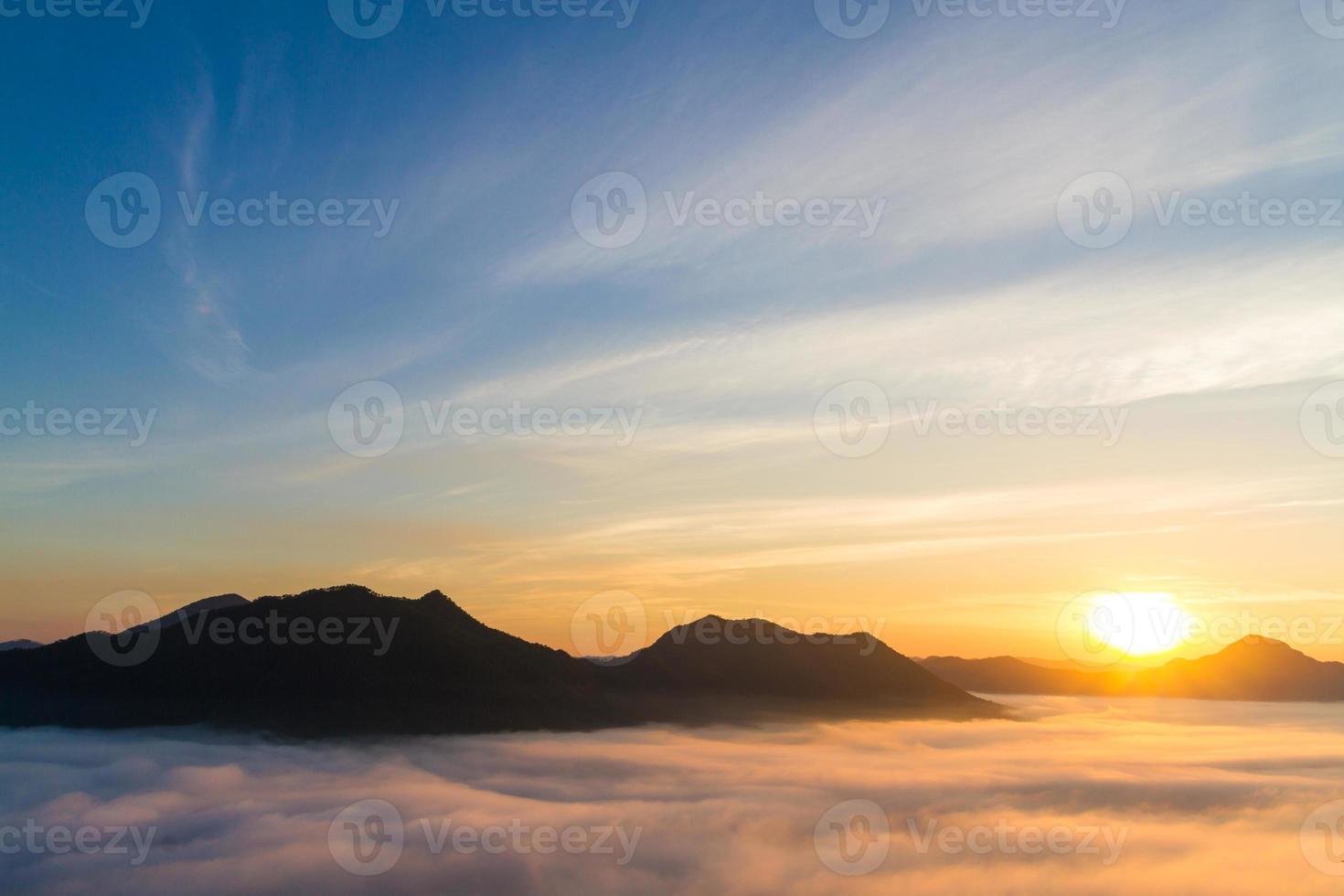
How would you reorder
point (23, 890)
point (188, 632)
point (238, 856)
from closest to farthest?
point (23, 890), point (238, 856), point (188, 632)

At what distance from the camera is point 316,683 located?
15262 cm

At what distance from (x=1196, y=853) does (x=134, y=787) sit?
194 m

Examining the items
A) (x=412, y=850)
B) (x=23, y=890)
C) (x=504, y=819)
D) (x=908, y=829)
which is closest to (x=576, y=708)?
(x=504, y=819)

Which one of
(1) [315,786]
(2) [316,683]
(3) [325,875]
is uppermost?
(2) [316,683]

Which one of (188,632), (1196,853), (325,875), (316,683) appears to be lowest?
(1196,853)

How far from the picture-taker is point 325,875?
419ft

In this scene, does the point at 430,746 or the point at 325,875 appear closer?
the point at 325,875

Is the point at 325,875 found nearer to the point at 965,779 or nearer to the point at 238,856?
Result: the point at 238,856

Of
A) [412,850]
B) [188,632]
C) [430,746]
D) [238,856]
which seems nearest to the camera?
[238,856]

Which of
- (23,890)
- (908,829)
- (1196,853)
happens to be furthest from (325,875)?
(1196,853)

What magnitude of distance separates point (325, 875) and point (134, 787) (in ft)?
133

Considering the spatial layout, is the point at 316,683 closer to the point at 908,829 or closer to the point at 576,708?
the point at 576,708

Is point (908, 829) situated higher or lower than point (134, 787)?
lower

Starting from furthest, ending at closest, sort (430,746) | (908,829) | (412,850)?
(908,829) < (430,746) < (412,850)
